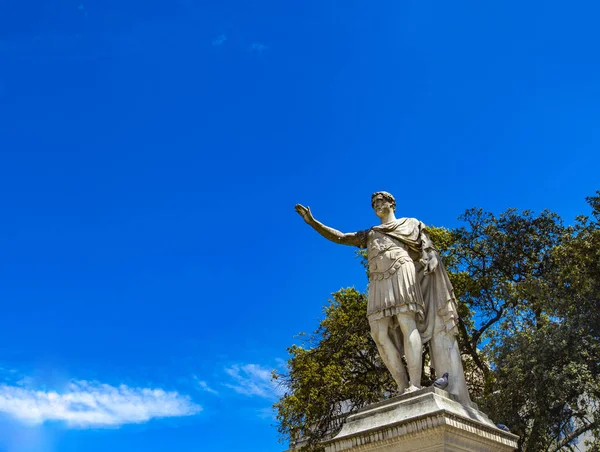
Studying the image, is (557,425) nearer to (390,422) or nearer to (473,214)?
(473,214)

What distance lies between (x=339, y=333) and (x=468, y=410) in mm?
16147

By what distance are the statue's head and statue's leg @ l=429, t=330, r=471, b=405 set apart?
1784 millimetres

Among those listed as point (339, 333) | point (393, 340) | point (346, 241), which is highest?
point (339, 333)

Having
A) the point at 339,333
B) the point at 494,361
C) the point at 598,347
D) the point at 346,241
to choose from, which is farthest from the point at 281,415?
the point at 346,241

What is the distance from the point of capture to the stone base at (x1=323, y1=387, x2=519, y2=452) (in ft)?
20.7

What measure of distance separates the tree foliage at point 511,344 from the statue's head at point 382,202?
10.3m

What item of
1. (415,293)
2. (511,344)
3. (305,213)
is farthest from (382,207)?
(511,344)

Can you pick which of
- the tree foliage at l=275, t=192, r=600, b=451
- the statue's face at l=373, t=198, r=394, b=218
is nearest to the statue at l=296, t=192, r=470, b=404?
the statue's face at l=373, t=198, r=394, b=218

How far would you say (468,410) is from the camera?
704cm

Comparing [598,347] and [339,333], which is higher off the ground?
[339,333]

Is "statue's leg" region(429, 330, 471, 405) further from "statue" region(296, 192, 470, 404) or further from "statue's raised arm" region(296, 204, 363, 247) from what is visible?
"statue's raised arm" region(296, 204, 363, 247)

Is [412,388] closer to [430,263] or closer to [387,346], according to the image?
[387,346]

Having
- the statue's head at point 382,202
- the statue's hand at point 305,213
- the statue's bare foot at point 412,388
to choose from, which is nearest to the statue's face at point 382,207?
the statue's head at point 382,202

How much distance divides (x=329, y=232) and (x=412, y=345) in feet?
6.55
